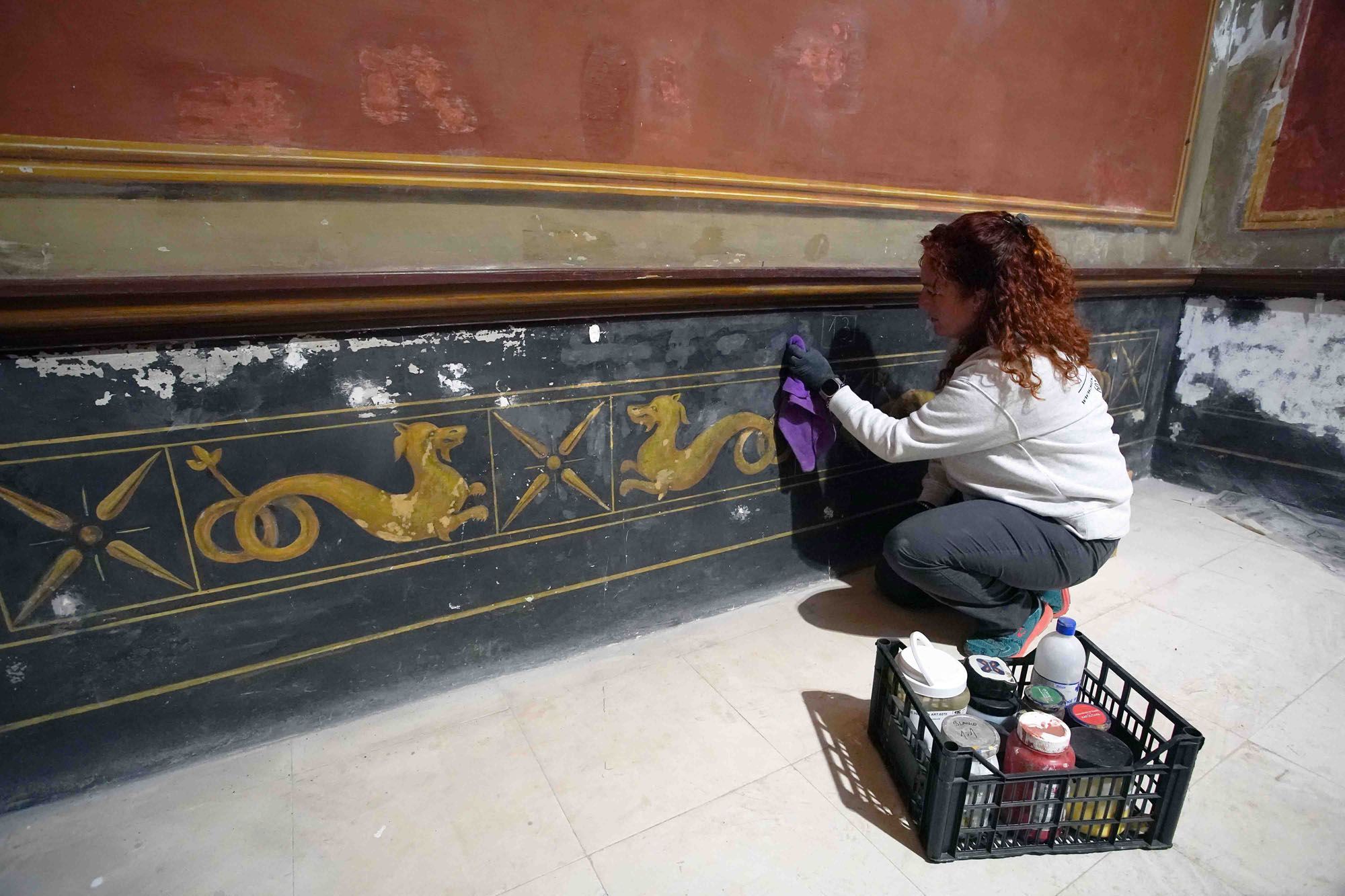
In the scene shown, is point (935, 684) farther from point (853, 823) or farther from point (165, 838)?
point (165, 838)

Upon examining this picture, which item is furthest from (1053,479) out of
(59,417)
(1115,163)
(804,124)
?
(59,417)

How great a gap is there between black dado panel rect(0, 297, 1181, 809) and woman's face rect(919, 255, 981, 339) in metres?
0.25

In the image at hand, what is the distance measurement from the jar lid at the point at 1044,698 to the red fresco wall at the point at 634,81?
135cm

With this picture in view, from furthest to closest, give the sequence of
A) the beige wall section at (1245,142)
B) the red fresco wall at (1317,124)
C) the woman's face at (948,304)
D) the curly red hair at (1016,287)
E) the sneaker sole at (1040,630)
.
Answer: the beige wall section at (1245,142) < the red fresco wall at (1317,124) < the sneaker sole at (1040,630) < the woman's face at (948,304) < the curly red hair at (1016,287)

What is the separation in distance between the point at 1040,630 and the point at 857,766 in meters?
0.79

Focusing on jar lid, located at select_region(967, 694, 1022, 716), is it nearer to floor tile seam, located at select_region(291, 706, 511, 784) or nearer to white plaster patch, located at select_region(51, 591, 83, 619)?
floor tile seam, located at select_region(291, 706, 511, 784)

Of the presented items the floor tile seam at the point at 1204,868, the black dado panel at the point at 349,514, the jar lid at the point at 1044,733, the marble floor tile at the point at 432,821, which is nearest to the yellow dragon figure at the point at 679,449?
the black dado panel at the point at 349,514

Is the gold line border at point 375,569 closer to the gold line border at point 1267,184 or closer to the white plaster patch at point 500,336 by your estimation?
the white plaster patch at point 500,336

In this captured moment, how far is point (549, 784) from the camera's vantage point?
1.39 metres

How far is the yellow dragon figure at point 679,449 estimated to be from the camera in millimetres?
1752

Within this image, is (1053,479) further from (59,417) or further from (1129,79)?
(59,417)

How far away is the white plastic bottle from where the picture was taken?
1.43 m

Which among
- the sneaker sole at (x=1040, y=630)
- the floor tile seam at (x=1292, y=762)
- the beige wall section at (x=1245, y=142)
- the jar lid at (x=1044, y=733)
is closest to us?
the jar lid at (x=1044, y=733)

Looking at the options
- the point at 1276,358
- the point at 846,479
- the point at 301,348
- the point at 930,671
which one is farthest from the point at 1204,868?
the point at 1276,358
